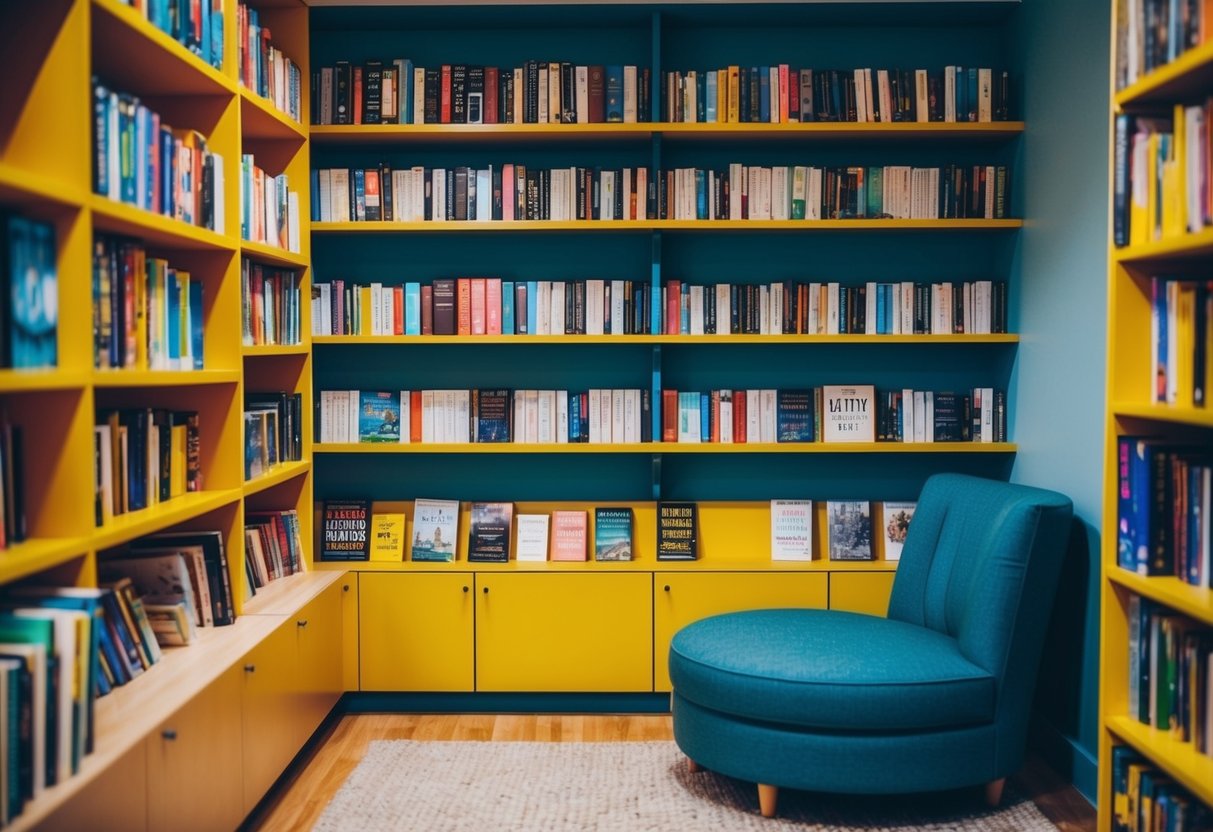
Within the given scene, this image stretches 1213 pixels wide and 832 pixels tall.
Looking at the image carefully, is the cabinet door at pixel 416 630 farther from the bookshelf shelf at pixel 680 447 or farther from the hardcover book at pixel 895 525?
the hardcover book at pixel 895 525

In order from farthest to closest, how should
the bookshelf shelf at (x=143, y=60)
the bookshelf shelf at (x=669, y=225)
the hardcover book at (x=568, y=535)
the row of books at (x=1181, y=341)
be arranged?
the hardcover book at (x=568, y=535) < the bookshelf shelf at (x=669, y=225) < the bookshelf shelf at (x=143, y=60) < the row of books at (x=1181, y=341)

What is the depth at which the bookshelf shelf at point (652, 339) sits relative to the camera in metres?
3.72

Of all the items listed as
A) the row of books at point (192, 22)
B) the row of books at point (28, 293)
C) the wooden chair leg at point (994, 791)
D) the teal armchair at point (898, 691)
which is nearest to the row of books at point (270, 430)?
the row of books at point (192, 22)

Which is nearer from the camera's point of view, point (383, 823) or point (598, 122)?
point (383, 823)

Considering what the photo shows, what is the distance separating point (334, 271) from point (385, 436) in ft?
2.32

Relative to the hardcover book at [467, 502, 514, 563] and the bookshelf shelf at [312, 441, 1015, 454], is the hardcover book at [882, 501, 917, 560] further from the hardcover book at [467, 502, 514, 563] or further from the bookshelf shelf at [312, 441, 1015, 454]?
the hardcover book at [467, 502, 514, 563]

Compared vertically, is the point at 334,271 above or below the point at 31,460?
above

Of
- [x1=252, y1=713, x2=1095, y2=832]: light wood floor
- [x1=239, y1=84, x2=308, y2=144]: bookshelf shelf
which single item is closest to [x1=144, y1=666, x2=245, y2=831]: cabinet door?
[x1=252, y1=713, x2=1095, y2=832]: light wood floor

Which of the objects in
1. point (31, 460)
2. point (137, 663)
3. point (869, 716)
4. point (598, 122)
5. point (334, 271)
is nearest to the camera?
point (31, 460)

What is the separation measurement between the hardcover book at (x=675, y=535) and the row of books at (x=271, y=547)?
133 centimetres

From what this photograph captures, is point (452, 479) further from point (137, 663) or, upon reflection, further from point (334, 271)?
point (137, 663)

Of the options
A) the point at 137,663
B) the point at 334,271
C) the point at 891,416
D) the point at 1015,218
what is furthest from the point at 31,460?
the point at 1015,218

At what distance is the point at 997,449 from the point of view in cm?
376

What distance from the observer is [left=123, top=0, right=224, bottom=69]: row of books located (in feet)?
8.23
